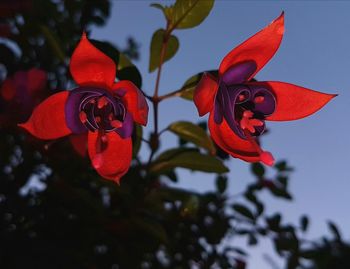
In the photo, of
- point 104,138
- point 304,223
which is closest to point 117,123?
point 104,138

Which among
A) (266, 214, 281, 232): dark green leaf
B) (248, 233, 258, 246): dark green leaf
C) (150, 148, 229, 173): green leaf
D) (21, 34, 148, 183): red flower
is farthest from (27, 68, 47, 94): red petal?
(248, 233, 258, 246): dark green leaf

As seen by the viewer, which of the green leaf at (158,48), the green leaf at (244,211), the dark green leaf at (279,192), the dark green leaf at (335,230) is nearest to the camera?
the green leaf at (158,48)

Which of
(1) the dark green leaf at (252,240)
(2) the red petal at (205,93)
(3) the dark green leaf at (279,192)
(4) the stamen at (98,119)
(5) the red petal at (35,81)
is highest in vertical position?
(2) the red petal at (205,93)

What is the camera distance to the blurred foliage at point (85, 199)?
1.47 meters

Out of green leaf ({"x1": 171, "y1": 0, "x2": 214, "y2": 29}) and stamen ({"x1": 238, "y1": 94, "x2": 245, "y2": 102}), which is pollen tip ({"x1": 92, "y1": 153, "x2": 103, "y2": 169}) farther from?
green leaf ({"x1": 171, "y1": 0, "x2": 214, "y2": 29})

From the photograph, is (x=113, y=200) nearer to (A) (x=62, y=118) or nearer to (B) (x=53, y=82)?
(B) (x=53, y=82)

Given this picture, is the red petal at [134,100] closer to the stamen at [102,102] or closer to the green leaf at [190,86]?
the stamen at [102,102]

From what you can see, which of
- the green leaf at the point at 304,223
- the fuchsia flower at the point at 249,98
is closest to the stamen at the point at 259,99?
the fuchsia flower at the point at 249,98

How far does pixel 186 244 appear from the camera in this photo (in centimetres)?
197

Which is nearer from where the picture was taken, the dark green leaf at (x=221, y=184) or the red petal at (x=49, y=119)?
the red petal at (x=49, y=119)

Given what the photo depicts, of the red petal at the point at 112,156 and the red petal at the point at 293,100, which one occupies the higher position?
the red petal at the point at 293,100

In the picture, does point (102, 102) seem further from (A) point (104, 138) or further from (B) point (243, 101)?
(B) point (243, 101)

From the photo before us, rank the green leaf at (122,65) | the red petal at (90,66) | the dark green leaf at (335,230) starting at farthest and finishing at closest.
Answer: the dark green leaf at (335,230)
the green leaf at (122,65)
the red petal at (90,66)

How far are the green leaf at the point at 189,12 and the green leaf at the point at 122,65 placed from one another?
18 centimetres
